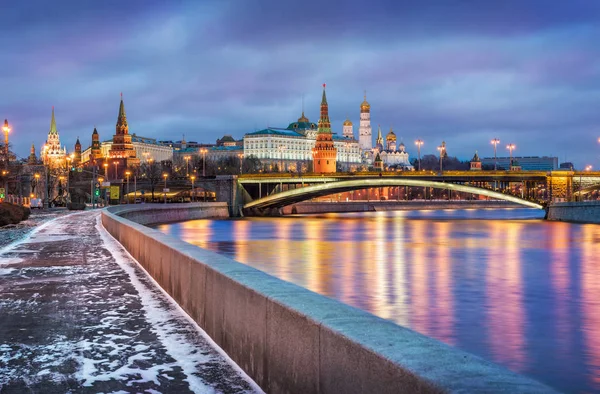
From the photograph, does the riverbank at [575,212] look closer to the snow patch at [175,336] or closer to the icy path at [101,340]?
the icy path at [101,340]

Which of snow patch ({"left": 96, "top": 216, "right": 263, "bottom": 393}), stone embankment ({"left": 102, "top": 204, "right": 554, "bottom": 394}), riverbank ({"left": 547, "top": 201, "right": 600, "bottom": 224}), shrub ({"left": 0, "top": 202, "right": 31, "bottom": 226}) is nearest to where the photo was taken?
stone embankment ({"left": 102, "top": 204, "right": 554, "bottom": 394})

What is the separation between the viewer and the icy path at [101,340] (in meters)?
7.31

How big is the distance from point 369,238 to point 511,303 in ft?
115

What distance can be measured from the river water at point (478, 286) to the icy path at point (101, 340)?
5982 millimetres

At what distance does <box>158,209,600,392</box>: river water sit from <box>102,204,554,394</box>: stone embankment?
5783mm

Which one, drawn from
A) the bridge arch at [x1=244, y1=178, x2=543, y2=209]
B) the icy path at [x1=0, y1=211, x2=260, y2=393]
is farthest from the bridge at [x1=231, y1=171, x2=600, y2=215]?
the icy path at [x1=0, y1=211, x2=260, y2=393]

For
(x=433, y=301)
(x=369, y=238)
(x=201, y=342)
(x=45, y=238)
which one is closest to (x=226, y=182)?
(x=369, y=238)

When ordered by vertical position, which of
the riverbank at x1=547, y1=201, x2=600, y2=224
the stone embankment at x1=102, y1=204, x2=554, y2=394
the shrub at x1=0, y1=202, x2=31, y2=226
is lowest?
the riverbank at x1=547, y1=201, x2=600, y2=224

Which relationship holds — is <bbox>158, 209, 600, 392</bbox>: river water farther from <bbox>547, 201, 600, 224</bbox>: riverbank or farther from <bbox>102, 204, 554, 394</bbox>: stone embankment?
<bbox>547, 201, 600, 224</bbox>: riverbank

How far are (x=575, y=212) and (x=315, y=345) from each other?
82433mm

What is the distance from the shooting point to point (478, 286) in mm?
26516

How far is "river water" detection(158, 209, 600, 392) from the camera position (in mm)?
14656

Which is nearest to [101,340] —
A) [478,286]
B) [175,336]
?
[175,336]

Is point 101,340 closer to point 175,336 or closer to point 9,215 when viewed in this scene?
point 175,336
